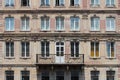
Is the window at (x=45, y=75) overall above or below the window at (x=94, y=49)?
below

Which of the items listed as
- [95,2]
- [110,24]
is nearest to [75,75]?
[110,24]

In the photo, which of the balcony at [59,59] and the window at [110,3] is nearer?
the balcony at [59,59]

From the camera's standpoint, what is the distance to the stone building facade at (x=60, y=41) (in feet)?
334

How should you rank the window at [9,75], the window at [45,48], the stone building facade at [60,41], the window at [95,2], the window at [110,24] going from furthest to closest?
the window at [95,2] → the window at [110,24] → the window at [45,48] → the window at [9,75] → the stone building facade at [60,41]

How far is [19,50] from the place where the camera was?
335ft

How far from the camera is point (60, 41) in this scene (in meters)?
102

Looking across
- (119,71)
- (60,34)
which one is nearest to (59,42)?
(60,34)

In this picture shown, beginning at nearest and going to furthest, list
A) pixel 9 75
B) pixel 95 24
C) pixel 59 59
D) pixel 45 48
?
1. pixel 59 59
2. pixel 9 75
3. pixel 45 48
4. pixel 95 24

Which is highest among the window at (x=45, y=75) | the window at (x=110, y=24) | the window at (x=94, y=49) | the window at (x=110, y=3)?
the window at (x=110, y=3)

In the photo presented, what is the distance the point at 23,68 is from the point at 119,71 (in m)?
10.9

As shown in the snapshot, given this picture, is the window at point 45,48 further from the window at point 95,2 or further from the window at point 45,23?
the window at point 95,2

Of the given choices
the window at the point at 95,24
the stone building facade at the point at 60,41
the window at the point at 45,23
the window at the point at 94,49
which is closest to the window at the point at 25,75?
the stone building facade at the point at 60,41

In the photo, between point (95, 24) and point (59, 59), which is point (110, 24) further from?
point (59, 59)

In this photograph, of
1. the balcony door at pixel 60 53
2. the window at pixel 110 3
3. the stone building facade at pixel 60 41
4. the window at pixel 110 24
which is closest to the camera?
the balcony door at pixel 60 53
